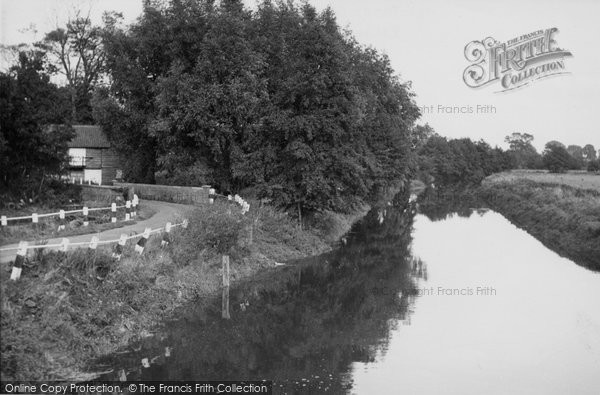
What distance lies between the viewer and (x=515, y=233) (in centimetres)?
4675

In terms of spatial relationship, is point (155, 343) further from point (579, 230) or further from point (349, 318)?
point (579, 230)

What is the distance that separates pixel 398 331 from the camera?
20328 millimetres

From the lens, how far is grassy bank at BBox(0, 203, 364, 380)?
13781mm

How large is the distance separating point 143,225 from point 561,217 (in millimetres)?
28004

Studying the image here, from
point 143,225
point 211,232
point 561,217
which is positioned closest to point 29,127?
point 143,225

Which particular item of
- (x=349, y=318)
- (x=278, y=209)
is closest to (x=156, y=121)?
(x=278, y=209)

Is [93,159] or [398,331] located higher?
[93,159]

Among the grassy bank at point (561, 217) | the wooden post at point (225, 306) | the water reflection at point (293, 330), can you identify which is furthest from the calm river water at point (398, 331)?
the grassy bank at point (561, 217)

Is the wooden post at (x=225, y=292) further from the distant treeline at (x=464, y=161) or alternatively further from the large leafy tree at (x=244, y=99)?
the distant treeline at (x=464, y=161)

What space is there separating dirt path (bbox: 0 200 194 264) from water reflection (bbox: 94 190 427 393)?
13.7ft

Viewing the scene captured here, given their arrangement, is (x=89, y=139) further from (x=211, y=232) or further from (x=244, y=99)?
(x=211, y=232)

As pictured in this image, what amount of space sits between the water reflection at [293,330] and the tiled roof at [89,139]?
98.1ft

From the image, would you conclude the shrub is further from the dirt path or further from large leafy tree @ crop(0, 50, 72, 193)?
large leafy tree @ crop(0, 50, 72, 193)

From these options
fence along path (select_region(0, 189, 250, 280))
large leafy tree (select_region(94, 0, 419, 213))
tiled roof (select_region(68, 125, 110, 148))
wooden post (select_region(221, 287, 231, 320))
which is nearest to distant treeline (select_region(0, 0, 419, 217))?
large leafy tree (select_region(94, 0, 419, 213))
